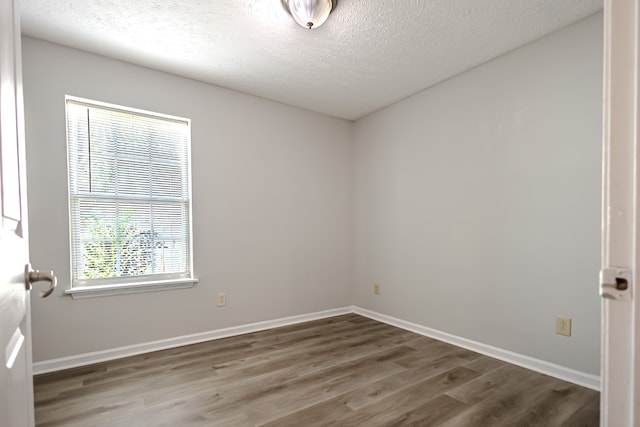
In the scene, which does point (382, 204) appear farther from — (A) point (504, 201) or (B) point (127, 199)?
(B) point (127, 199)

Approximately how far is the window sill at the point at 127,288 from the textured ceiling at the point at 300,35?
1.87 metres

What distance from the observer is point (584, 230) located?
213 centimetres

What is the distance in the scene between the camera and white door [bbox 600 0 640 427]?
1.66ft

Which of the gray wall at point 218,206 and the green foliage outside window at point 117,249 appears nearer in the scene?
the gray wall at point 218,206

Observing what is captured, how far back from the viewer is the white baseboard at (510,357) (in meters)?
2.12

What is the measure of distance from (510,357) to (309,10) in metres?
2.90

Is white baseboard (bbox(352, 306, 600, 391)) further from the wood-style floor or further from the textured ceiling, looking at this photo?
the textured ceiling

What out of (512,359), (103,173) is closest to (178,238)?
(103,173)

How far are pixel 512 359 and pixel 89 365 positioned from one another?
130 inches

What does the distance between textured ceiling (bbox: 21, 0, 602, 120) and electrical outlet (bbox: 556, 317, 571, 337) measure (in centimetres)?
205

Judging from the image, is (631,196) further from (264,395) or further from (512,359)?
(512,359)

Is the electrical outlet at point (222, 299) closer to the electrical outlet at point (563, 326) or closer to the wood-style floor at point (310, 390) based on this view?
the wood-style floor at point (310, 390)

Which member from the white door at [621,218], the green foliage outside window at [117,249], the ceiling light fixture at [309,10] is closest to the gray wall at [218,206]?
the green foliage outside window at [117,249]

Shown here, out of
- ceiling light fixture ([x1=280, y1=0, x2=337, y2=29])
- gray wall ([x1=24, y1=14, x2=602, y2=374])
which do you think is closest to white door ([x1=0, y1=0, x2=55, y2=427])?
ceiling light fixture ([x1=280, y1=0, x2=337, y2=29])
